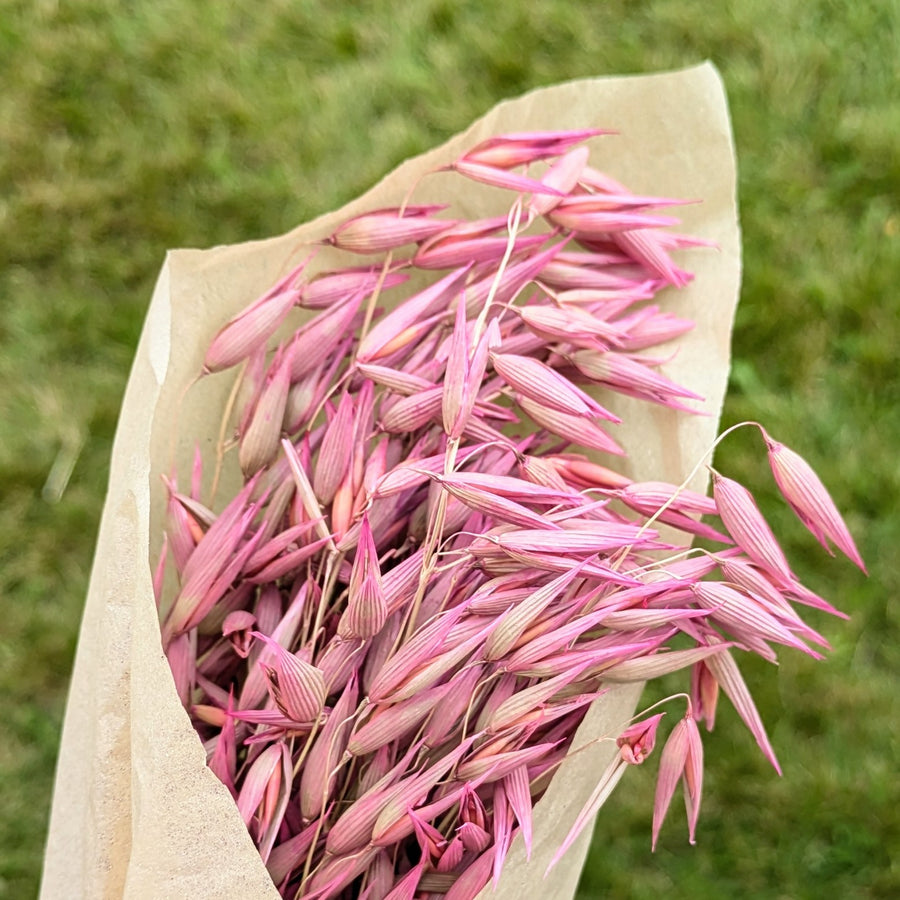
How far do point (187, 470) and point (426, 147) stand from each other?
1.95 feet

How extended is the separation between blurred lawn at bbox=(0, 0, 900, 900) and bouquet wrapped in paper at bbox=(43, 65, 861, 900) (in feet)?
1.32

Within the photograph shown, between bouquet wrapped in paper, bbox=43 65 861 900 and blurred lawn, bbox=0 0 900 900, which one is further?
blurred lawn, bbox=0 0 900 900

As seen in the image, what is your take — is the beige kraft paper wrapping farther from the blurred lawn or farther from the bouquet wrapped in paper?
the blurred lawn

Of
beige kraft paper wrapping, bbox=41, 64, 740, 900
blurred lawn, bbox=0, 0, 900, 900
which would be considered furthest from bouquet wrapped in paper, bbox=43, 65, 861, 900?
blurred lawn, bbox=0, 0, 900, 900

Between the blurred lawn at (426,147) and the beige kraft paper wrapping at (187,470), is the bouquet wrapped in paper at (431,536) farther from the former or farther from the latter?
the blurred lawn at (426,147)

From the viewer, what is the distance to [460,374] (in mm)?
430

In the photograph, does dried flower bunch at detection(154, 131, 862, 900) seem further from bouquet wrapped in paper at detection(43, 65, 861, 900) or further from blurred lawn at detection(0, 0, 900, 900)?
blurred lawn at detection(0, 0, 900, 900)

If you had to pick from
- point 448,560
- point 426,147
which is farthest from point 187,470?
point 426,147

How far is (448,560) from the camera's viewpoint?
0.45m

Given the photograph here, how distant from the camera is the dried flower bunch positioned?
1.35 feet

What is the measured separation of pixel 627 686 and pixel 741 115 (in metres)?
0.75

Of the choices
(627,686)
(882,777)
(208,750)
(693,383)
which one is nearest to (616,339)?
(693,383)

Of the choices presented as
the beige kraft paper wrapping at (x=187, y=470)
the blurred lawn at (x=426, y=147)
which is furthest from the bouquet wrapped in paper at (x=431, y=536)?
the blurred lawn at (x=426, y=147)

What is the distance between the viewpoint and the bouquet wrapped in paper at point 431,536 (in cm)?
41
